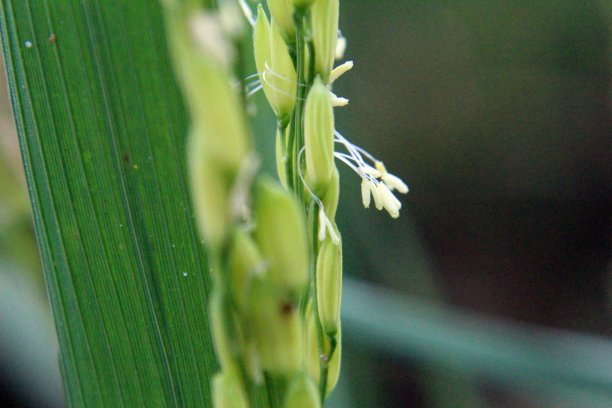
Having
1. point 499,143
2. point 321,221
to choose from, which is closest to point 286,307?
point 321,221

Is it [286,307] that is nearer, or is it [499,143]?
[286,307]

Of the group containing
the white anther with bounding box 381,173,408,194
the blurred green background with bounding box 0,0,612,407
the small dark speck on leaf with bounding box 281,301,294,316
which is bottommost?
the blurred green background with bounding box 0,0,612,407

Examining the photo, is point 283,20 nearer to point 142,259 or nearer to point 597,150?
point 142,259

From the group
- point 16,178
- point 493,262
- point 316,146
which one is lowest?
point 493,262

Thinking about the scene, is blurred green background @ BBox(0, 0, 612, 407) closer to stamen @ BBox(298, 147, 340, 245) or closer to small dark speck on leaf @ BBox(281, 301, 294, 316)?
stamen @ BBox(298, 147, 340, 245)

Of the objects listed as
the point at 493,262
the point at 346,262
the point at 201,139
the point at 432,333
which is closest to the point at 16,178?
the point at 346,262

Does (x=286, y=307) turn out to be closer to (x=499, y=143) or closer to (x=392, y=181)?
(x=392, y=181)

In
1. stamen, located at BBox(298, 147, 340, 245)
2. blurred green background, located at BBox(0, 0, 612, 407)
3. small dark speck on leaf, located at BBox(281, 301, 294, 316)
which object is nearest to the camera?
small dark speck on leaf, located at BBox(281, 301, 294, 316)

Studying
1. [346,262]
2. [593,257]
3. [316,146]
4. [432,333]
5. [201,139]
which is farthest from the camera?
[593,257]

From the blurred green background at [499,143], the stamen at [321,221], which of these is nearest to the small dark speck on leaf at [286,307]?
the stamen at [321,221]

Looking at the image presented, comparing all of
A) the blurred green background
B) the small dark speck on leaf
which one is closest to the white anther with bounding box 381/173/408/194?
the small dark speck on leaf

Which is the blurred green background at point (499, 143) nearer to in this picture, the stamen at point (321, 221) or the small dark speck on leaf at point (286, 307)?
the stamen at point (321, 221)
